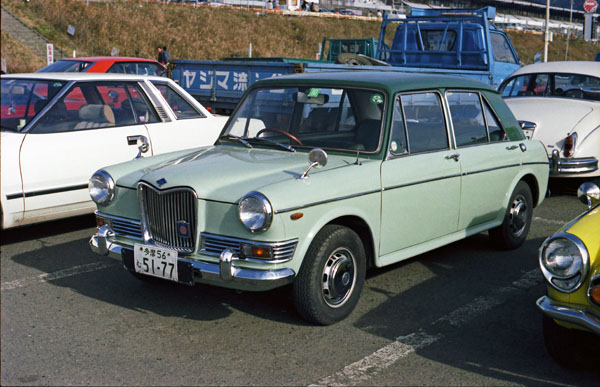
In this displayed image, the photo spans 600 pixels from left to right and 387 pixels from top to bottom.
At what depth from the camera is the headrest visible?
6898 millimetres

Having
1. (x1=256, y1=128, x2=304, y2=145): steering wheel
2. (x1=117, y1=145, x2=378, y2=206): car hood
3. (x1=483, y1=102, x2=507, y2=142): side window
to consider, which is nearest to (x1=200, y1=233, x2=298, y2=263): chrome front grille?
(x1=117, y1=145, x2=378, y2=206): car hood

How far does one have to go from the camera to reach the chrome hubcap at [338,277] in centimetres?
443

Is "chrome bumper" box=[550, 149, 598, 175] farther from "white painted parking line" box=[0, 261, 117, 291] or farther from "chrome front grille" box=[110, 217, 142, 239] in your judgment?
"chrome front grille" box=[110, 217, 142, 239]

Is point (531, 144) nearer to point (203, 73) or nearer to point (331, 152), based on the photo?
point (331, 152)

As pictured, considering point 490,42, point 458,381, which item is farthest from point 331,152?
point 490,42

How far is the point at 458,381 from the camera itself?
372cm

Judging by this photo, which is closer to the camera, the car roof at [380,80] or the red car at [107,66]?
the car roof at [380,80]

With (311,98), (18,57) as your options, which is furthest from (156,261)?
(18,57)

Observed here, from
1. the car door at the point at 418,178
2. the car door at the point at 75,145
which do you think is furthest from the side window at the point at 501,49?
the car door at the point at 418,178

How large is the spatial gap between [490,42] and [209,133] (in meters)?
8.40

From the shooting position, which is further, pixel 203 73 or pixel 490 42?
pixel 490 42

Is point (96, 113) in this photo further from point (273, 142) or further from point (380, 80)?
point (380, 80)

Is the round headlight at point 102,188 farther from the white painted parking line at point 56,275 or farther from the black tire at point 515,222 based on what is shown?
the black tire at point 515,222

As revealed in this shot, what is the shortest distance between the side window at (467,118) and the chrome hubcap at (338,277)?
166 centimetres
